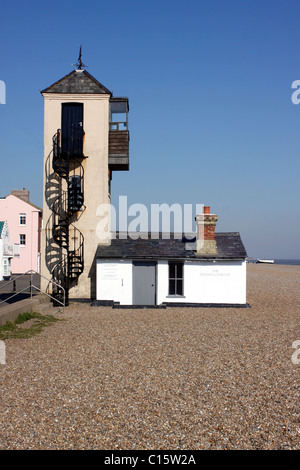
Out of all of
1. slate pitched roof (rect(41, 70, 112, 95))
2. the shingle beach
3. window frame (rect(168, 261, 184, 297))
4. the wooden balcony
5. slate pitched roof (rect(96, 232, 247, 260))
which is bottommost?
the shingle beach

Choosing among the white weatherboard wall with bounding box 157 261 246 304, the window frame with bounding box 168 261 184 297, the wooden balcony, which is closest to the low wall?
the white weatherboard wall with bounding box 157 261 246 304

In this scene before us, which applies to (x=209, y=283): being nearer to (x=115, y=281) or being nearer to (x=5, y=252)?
(x=115, y=281)

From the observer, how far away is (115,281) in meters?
18.9

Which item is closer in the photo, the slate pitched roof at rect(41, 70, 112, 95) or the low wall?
the low wall

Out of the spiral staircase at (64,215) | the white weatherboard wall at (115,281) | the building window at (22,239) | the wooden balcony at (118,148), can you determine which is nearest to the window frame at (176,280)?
the white weatherboard wall at (115,281)

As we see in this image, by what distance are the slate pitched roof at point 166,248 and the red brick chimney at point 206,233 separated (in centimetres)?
37

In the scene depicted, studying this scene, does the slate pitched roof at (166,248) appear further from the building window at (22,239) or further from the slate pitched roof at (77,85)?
the building window at (22,239)

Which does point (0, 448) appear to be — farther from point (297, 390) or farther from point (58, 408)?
point (297, 390)

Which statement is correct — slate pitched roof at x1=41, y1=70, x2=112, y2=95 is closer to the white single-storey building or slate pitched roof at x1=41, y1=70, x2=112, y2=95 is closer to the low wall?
the white single-storey building

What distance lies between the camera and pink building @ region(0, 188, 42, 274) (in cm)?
4497

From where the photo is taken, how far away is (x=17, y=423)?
5.94m

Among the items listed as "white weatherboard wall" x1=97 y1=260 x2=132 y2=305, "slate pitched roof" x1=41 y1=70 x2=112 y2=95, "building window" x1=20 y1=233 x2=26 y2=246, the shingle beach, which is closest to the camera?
the shingle beach

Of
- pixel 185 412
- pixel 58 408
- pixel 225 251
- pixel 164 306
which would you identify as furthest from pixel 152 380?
pixel 225 251

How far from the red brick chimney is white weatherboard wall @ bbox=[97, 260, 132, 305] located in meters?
3.48
